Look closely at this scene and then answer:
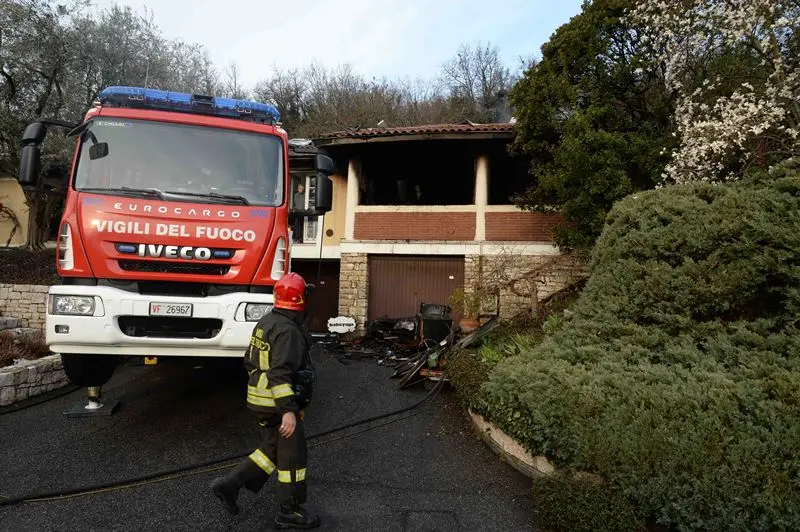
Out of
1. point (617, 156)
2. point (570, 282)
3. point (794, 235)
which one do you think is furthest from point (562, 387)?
point (570, 282)

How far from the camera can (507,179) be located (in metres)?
Answer: 13.4

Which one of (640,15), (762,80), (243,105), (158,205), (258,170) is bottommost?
(158,205)

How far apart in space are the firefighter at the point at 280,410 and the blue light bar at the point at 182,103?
3054 millimetres

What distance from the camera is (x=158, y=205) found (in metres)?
4.71

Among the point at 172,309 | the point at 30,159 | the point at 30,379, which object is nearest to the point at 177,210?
the point at 172,309

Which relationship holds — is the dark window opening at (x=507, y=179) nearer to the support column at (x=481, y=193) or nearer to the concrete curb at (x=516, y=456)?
the support column at (x=481, y=193)

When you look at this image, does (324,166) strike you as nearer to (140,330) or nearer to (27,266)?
(140,330)

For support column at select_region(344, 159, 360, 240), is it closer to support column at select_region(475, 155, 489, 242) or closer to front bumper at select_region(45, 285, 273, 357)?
support column at select_region(475, 155, 489, 242)

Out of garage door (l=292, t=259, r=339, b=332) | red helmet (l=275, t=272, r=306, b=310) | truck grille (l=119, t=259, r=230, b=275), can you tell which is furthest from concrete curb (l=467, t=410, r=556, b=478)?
garage door (l=292, t=259, r=339, b=332)

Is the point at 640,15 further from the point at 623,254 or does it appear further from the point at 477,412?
the point at 477,412

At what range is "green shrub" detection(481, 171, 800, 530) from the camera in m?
3.03

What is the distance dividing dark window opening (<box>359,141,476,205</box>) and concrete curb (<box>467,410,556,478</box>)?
8574 mm

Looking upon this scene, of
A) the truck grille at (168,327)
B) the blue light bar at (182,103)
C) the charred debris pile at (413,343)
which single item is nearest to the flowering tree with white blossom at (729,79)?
the charred debris pile at (413,343)

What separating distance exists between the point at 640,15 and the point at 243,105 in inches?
274
